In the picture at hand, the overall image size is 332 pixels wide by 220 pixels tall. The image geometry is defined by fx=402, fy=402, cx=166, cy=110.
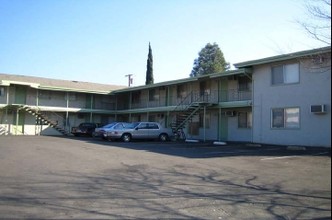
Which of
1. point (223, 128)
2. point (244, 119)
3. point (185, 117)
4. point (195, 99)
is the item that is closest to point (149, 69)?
point (195, 99)

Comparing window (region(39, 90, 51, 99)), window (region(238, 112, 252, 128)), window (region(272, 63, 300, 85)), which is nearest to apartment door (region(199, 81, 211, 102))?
window (region(238, 112, 252, 128))

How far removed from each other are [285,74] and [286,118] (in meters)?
2.57

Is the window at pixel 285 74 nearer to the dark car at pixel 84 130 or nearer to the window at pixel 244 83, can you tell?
the window at pixel 244 83


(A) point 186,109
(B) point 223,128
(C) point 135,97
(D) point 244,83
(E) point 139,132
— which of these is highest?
(C) point 135,97

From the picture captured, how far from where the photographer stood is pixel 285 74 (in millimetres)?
23484

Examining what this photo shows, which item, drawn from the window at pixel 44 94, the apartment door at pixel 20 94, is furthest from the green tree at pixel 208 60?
the apartment door at pixel 20 94

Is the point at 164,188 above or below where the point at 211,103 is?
below

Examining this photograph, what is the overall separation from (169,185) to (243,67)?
17.7 metres

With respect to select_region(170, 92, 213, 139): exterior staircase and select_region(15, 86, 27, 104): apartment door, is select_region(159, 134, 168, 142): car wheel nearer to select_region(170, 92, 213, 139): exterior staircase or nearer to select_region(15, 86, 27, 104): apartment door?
select_region(170, 92, 213, 139): exterior staircase

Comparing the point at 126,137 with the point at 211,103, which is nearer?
the point at 126,137

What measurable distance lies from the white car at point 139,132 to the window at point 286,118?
979 centimetres

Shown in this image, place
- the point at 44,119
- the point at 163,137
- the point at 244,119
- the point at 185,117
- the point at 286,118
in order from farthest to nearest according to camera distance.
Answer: the point at 44,119 → the point at 185,117 → the point at 163,137 → the point at 244,119 → the point at 286,118

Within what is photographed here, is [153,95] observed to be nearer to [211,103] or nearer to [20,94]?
[211,103]

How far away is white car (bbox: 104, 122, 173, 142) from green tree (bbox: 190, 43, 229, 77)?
3400cm
